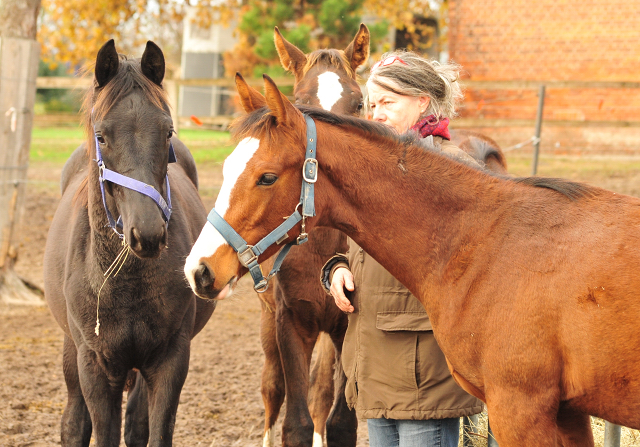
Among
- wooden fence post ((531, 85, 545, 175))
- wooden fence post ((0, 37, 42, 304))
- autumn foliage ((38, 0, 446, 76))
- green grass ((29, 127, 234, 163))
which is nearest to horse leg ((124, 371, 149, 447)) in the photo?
wooden fence post ((0, 37, 42, 304))

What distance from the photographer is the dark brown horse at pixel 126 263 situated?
2850 mm

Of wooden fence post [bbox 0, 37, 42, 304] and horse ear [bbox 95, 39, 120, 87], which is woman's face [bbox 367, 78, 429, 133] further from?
wooden fence post [bbox 0, 37, 42, 304]

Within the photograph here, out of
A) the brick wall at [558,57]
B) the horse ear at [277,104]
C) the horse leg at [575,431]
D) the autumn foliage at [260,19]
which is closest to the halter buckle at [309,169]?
the horse ear at [277,104]

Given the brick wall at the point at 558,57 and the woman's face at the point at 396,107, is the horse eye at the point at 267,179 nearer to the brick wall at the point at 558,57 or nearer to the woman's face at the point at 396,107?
the woman's face at the point at 396,107

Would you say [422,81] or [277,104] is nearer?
[277,104]

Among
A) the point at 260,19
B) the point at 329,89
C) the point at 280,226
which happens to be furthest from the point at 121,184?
the point at 260,19

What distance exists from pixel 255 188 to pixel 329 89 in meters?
1.69

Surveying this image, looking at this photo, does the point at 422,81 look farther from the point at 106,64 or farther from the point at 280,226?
the point at 106,64

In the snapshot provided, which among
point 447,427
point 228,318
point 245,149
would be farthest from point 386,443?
point 228,318

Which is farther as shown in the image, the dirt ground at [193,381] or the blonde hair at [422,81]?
the dirt ground at [193,381]

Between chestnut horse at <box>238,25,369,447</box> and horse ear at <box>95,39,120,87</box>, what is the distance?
1061 millimetres

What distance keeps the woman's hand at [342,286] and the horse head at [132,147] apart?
0.73 metres

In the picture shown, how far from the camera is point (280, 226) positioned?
220 cm

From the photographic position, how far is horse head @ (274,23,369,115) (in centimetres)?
368
